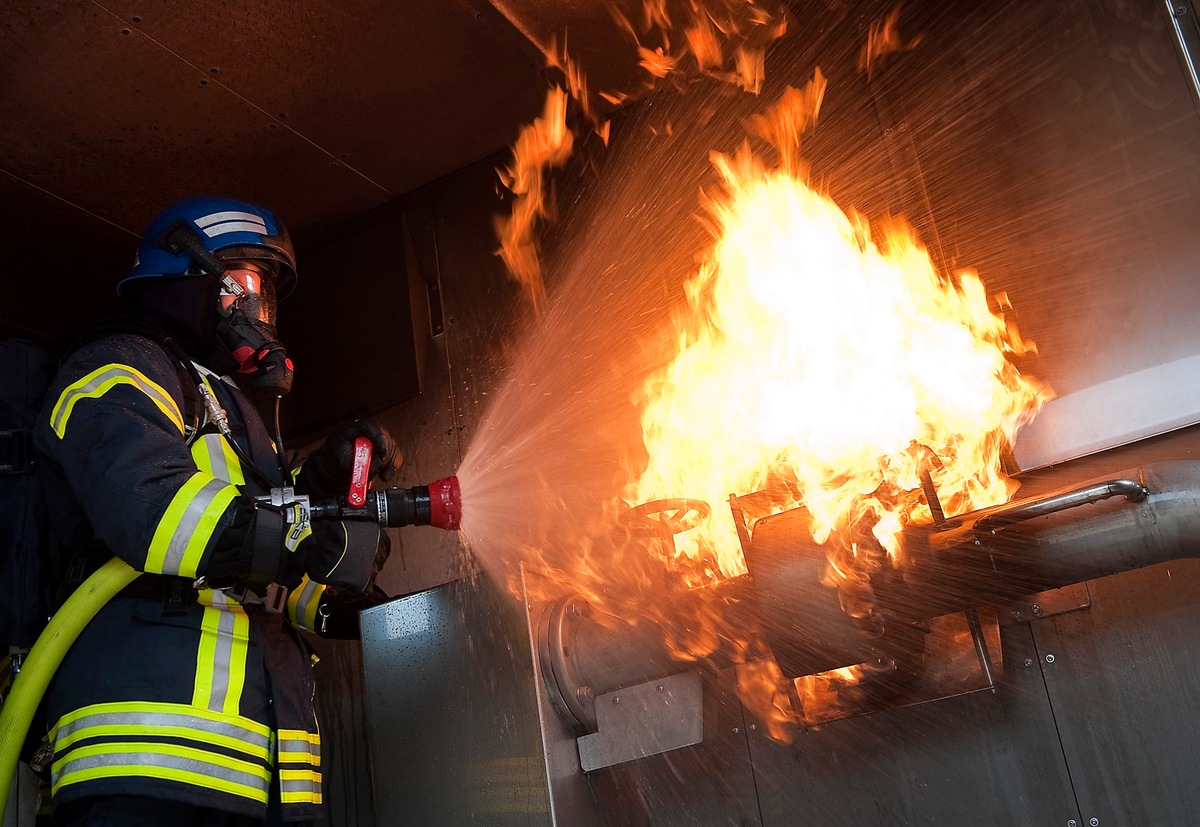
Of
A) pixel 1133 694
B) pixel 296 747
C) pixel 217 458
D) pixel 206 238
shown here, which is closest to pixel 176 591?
pixel 217 458

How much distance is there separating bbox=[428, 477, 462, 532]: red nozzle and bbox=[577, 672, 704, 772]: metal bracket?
0.74 meters

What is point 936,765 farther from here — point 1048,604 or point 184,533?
point 184,533

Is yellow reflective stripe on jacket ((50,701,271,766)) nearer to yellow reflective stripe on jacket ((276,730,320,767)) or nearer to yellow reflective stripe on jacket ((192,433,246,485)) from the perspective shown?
yellow reflective stripe on jacket ((276,730,320,767))

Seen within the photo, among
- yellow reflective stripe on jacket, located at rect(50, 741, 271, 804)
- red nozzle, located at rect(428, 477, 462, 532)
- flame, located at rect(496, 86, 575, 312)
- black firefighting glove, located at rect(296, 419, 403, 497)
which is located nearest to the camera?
yellow reflective stripe on jacket, located at rect(50, 741, 271, 804)

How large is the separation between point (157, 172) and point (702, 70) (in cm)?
241

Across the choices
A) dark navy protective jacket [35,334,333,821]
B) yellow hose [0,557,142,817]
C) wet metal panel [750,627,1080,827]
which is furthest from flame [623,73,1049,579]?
yellow hose [0,557,142,817]

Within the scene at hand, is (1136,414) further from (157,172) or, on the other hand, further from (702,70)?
(157,172)

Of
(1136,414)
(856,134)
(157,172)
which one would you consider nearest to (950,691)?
(1136,414)

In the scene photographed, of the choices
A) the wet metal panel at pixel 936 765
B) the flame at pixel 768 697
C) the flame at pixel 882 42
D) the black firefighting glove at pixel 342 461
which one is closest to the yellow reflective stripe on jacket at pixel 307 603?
the black firefighting glove at pixel 342 461

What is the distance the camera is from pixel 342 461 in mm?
3273

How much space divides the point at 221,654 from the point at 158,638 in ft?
0.56

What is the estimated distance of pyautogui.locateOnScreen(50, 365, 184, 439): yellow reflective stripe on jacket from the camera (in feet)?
9.20

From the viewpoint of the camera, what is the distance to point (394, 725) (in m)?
3.31

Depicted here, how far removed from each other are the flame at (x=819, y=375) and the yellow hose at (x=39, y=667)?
170 cm
